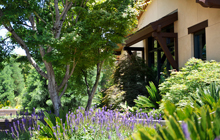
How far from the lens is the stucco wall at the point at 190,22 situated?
6.41 m

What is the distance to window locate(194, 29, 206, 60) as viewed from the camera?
7.29m

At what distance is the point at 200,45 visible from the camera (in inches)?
293

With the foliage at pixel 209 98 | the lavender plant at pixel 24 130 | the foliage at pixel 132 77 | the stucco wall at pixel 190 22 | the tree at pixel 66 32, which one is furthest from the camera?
the foliage at pixel 132 77

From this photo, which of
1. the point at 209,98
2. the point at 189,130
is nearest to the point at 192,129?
the point at 189,130

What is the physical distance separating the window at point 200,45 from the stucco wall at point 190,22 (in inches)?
5.6

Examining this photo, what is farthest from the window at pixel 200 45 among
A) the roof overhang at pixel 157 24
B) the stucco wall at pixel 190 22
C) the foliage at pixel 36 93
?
the foliage at pixel 36 93

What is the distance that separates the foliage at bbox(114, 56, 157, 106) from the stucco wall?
167 centimetres

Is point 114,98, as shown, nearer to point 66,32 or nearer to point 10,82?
point 66,32

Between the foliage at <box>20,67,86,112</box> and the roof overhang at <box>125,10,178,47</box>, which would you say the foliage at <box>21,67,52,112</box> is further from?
the roof overhang at <box>125,10,178,47</box>

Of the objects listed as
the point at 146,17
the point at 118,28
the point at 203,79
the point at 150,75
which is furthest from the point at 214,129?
the point at 146,17

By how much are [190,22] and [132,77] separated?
3.19 m

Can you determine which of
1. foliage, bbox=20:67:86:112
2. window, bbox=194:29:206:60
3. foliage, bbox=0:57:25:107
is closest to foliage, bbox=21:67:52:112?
foliage, bbox=20:67:86:112

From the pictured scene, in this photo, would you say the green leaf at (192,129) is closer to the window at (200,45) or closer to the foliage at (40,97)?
the window at (200,45)

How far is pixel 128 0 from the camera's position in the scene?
7211 millimetres
